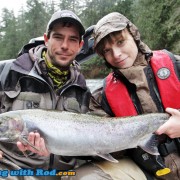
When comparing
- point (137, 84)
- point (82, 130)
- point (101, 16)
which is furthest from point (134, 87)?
point (101, 16)

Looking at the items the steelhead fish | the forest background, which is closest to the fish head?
the steelhead fish

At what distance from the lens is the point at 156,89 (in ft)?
11.6

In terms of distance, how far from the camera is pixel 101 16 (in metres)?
43.8

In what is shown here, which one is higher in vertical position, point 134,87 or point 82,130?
point 134,87

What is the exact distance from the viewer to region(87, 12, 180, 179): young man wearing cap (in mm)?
3371

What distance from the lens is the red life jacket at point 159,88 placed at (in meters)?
3.46

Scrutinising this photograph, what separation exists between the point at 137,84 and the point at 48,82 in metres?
1.01

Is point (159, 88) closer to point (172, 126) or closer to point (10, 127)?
point (172, 126)

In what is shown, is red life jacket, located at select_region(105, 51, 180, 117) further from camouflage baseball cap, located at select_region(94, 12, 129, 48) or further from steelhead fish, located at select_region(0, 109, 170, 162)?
camouflage baseball cap, located at select_region(94, 12, 129, 48)

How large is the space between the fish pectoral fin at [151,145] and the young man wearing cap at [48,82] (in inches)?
35.1

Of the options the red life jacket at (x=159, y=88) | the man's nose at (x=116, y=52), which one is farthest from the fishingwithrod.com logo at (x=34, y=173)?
the man's nose at (x=116, y=52)

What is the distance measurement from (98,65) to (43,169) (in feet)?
93.2

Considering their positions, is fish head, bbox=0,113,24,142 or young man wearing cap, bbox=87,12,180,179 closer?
fish head, bbox=0,113,24,142

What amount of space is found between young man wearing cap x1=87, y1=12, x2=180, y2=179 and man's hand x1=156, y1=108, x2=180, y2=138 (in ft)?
0.59
